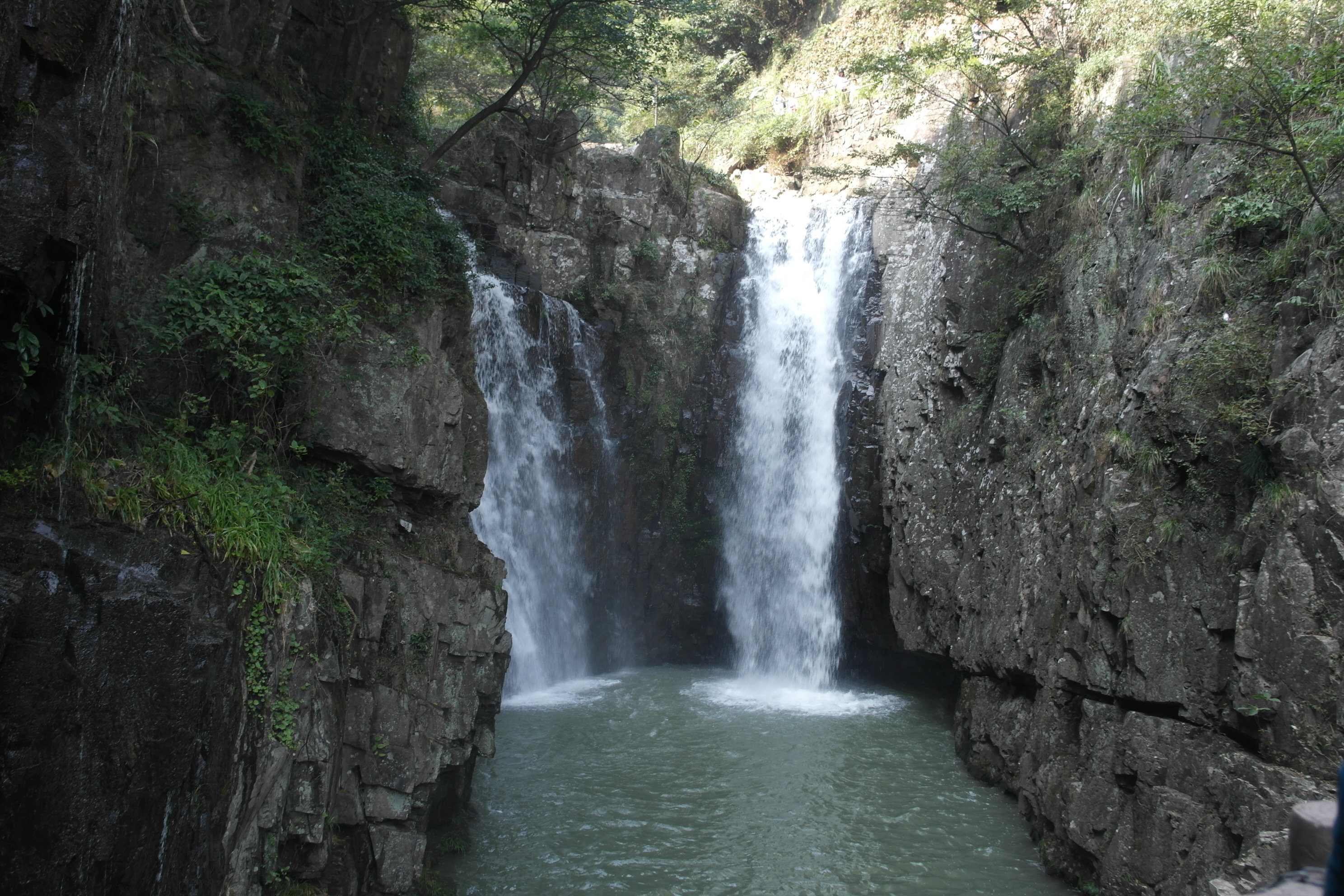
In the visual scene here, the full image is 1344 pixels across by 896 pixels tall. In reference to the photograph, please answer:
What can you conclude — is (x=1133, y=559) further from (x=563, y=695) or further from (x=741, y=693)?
(x=563, y=695)

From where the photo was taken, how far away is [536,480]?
47.0 ft

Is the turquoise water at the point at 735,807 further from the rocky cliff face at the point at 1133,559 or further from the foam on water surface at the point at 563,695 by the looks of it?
the rocky cliff face at the point at 1133,559

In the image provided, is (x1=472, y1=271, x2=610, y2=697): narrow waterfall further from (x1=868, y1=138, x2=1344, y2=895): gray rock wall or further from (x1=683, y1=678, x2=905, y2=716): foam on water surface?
(x1=868, y1=138, x2=1344, y2=895): gray rock wall

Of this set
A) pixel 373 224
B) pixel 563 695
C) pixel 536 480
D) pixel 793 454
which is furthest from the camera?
pixel 793 454

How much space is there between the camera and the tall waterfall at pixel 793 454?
14.8 meters

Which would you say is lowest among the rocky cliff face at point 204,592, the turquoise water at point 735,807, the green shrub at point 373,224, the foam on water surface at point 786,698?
the turquoise water at point 735,807

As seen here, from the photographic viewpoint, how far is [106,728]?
4262 mm

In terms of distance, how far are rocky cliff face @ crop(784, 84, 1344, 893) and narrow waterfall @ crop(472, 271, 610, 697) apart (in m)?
6.23

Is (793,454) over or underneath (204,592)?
over

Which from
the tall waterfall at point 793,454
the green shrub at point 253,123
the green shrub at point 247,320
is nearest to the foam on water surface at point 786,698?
the tall waterfall at point 793,454

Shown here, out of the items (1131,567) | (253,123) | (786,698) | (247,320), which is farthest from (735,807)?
(253,123)

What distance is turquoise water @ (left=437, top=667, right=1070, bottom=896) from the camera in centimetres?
735

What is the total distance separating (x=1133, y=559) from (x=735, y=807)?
5.03 m

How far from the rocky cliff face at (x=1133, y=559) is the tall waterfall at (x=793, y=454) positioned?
2589mm
